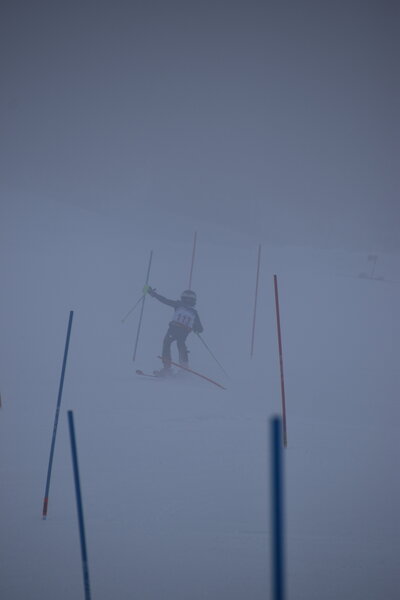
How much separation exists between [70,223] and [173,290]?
1446 centimetres

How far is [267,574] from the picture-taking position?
2.79 m

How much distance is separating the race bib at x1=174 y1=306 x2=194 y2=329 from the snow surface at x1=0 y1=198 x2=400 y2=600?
1266mm

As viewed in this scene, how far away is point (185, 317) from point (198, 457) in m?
4.37

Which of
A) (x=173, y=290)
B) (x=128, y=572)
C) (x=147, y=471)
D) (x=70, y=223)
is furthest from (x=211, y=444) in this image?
(x=70, y=223)

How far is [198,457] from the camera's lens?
4.54 metres

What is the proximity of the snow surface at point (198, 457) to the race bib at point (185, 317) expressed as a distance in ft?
4.15

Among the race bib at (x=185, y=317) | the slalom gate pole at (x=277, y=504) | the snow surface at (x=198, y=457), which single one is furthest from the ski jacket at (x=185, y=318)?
the slalom gate pole at (x=277, y=504)

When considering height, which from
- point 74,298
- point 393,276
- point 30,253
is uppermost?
point 393,276

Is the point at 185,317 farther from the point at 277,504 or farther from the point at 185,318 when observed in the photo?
the point at 277,504

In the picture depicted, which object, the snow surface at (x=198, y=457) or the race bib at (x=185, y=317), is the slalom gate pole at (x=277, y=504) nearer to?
the snow surface at (x=198, y=457)

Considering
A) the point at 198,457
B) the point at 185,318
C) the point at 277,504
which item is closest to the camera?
the point at 277,504

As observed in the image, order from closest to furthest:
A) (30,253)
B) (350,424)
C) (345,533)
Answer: (345,533)
(350,424)
(30,253)

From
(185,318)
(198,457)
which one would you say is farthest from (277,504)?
(185,318)

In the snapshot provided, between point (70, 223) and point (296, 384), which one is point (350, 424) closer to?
point (296, 384)
